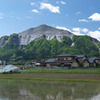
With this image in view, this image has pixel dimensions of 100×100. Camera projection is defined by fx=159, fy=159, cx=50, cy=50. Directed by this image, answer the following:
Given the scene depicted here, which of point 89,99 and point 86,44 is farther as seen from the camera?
point 86,44

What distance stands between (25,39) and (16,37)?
936 centimetres

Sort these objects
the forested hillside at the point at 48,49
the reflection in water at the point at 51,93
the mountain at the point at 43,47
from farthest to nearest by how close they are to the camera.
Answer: the mountain at the point at 43,47, the forested hillside at the point at 48,49, the reflection in water at the point at 51,93

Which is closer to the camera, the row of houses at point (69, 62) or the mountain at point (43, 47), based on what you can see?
the row of houses at point (69, 62)

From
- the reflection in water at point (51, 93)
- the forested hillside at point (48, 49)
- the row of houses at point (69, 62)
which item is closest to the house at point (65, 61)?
the row of houses at point (69, 62)

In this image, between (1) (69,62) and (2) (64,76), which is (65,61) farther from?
(2) (64,76)

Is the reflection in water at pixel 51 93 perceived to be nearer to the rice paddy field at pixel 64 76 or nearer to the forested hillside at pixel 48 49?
the rice paddy field at pixel 64 76

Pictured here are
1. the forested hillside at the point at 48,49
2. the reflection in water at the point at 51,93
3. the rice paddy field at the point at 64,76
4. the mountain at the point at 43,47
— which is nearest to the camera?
the reflection in water at the point at 51,93

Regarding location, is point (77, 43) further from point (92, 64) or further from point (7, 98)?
point (7, 98)

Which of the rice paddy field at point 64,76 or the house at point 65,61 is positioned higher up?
the house at point 65,61

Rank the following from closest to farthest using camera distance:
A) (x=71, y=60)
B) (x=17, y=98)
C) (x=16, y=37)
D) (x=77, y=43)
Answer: (x=17, y=98)
(x=71, y=60)
(x=77, y=43)
(x=16, y=37)

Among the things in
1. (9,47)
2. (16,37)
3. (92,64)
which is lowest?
(92,64)

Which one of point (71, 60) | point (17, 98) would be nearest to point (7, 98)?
point (17, 98)

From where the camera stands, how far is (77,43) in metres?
134

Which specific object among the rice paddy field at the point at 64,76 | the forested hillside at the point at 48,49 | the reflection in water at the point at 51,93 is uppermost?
the forested hillside at the point at 48,49
